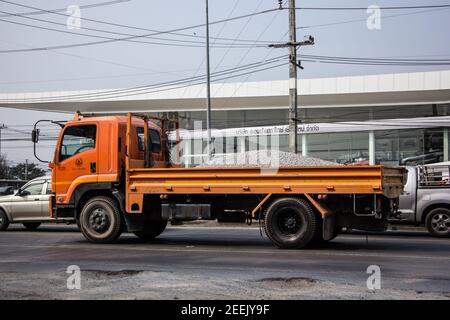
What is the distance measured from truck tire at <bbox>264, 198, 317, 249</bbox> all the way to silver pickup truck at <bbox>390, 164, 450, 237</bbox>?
4.45 metres

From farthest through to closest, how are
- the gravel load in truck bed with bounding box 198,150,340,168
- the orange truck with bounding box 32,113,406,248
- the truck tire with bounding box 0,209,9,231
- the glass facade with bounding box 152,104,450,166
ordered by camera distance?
the glass facade with bounding box 152,104,450,166, the truck tire with bounding box 0,209,9,231, the gravel load in truck bed with bounding box 198,150,340,168, the orange truck with bounding box 32,113,406,248

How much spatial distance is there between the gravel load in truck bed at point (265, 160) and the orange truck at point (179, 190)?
2.19 feet

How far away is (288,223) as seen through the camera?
12359 mm

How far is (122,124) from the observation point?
13992 mm

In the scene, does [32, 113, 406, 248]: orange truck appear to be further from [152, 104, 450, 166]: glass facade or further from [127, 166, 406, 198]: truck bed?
[152, 104, 450, 166]: glass facade

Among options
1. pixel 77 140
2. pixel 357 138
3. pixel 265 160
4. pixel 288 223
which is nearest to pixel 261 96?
pixel 357 138

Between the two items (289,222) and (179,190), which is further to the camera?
(179,190)

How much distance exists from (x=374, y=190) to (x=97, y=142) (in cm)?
645

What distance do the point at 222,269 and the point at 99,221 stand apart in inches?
201

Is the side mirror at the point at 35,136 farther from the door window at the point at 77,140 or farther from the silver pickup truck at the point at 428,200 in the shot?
the silver pickup truck at the point at 428,200

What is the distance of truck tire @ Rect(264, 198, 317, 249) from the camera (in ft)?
39.8

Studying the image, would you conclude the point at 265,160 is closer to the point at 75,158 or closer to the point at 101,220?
the point at 101,220

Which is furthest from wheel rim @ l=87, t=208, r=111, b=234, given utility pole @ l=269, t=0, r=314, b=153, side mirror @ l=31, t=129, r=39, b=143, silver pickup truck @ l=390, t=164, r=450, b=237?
utility pole @ l=269, t=0, r=314, b=153
